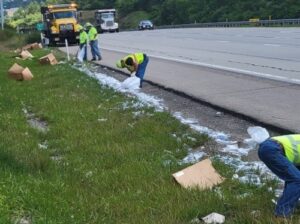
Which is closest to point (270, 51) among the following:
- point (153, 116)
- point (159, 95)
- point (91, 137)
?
point (159, 95)

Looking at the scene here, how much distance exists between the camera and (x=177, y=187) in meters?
5.61

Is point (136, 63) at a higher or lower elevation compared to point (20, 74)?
higher

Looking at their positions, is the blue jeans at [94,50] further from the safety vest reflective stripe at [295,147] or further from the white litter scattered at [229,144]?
the safety vest reflective stripe at [295,147]

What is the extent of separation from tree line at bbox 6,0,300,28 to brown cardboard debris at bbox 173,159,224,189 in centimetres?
5463

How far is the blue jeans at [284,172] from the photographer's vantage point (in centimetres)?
449

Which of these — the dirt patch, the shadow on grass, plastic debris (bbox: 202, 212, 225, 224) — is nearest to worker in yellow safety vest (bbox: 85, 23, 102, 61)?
the dirt patch

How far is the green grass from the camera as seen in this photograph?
4.97 m

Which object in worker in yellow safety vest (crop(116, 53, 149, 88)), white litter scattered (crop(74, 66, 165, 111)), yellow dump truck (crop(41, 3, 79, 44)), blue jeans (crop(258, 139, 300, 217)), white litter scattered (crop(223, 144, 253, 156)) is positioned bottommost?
yellow dump truck (crop(41, 3, 79, 44))

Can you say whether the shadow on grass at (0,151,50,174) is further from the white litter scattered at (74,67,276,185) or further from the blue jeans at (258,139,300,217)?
the blue jeans at (258,139,300,217)

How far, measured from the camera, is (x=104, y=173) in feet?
20.7

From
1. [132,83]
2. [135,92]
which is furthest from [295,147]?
[132,83]

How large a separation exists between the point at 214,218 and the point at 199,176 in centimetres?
111

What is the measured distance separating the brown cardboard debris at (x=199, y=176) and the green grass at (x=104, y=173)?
10 centimetres

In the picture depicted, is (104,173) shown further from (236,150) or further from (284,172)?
(284,172)
